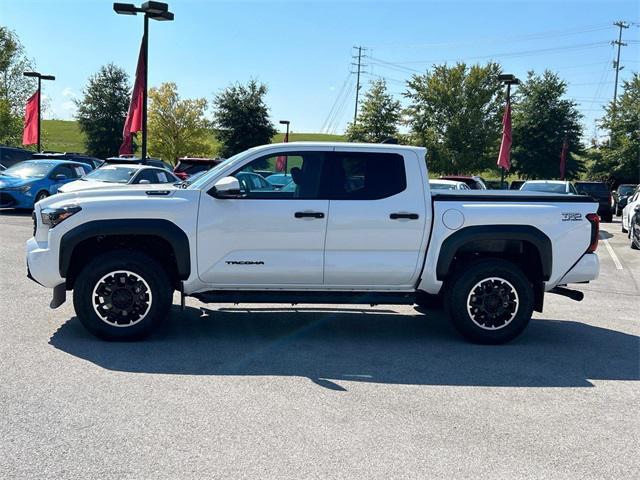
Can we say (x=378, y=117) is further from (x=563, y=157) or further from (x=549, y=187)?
(x=549, y=187)

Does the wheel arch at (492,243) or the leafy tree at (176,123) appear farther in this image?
the leafy tree at (176,123)

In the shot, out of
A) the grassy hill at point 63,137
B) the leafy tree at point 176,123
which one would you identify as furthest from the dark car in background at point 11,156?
the grassy hill at point 63,137

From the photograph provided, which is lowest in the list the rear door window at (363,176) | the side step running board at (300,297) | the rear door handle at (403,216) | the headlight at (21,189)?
the side step running board at (300,297)

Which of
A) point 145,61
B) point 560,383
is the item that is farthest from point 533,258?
point 145,61

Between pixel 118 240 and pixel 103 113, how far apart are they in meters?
48.9

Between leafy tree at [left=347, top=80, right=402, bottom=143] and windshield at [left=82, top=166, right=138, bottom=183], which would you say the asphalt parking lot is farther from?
leafy tree at [left=347, top=80, right=402, bottom=143]

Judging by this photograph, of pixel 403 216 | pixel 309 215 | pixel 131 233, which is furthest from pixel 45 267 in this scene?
pixel 403 216

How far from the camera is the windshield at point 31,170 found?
762 inches

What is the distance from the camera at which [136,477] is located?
11.9 feet

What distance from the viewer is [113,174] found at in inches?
677

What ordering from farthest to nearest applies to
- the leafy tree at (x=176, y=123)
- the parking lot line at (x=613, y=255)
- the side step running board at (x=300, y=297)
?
the leafy tree at (x=176, y=123) → the parking lot line at (x=613, y=255) → the side step running board at (x=300, y=297)

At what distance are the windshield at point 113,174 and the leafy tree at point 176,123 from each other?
40.2 meters

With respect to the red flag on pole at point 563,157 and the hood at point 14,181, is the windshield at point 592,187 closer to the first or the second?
the red flag on pole at point 563,157

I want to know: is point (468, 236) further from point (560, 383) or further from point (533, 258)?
point (560, 383)
